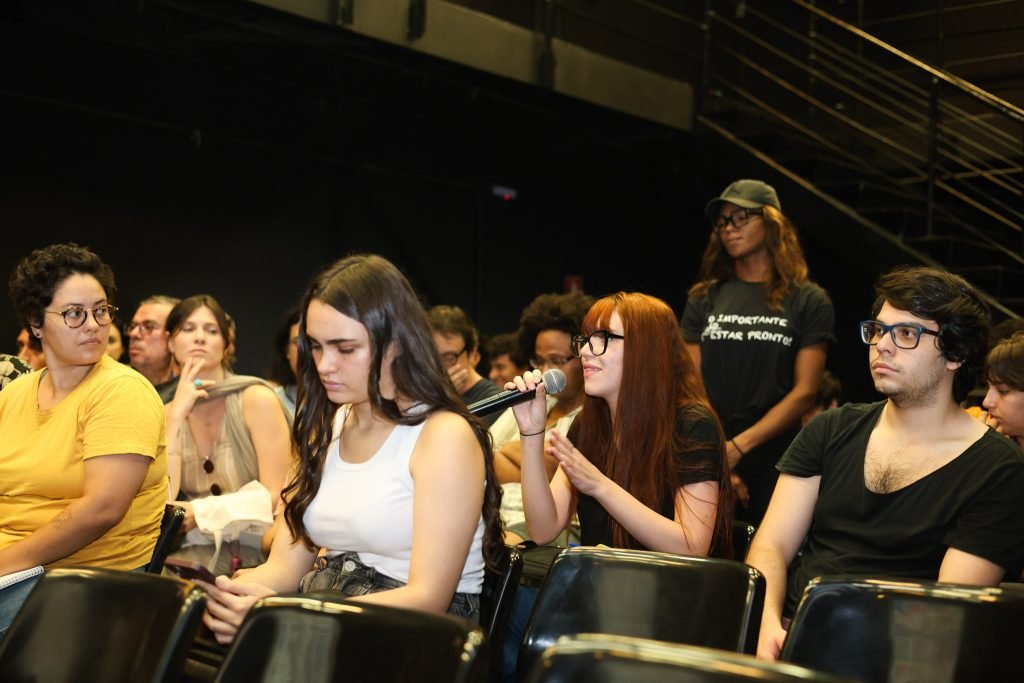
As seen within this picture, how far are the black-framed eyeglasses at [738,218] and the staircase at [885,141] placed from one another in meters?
1.40

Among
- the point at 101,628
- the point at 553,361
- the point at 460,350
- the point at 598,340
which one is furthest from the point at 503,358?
the point at 101,628

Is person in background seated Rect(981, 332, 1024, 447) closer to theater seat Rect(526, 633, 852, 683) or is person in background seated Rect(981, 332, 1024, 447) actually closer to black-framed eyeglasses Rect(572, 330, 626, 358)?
black-framed eyeglasses Rect(572, 330, 626, 358)

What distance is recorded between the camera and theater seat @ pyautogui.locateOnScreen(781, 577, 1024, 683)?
1.93 metres

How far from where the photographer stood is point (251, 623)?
185 centimetres

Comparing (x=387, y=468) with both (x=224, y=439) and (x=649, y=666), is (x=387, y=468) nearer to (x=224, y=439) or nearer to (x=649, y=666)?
(x=649, y=666)

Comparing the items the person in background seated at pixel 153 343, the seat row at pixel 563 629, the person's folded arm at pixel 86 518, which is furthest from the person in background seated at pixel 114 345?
the seat row at pixel 563 629

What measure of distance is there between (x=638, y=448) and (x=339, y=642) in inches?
50.6

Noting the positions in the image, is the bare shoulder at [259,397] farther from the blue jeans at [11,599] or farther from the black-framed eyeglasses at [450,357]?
the blue jeans at [11,599]

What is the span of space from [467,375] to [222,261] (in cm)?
232

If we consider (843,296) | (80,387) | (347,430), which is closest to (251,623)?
(347,430)

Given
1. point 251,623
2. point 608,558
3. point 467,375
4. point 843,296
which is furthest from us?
point 843,296

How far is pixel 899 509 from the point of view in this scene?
99.7 inches

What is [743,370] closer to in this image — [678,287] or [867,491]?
[867,491]

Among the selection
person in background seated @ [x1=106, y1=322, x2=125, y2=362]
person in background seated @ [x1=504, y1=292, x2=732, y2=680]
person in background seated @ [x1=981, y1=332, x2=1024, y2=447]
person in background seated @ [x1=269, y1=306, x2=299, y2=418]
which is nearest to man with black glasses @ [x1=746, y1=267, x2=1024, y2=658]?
person in background seated @ [x1=504, y1=292, x2=732, y2=680]
